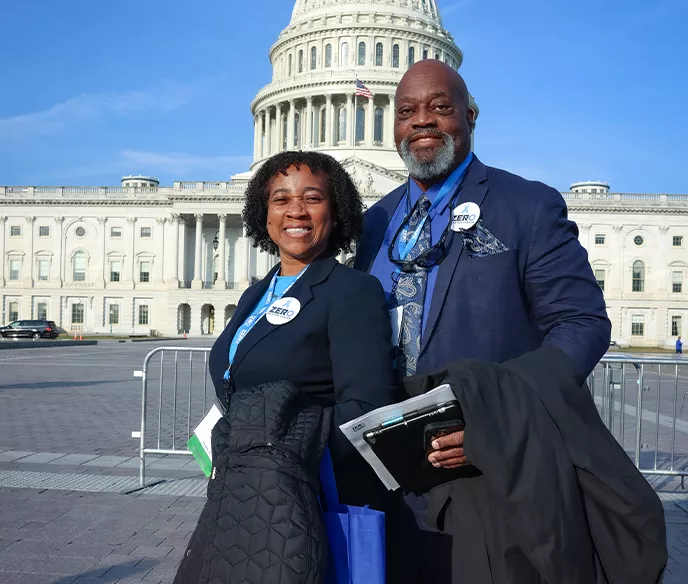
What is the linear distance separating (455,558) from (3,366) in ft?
73.7

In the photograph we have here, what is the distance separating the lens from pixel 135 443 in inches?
373

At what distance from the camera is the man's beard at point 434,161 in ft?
8.50

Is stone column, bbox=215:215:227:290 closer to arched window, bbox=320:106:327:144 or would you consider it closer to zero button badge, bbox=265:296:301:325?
arched window, bbox=320:106:327:144

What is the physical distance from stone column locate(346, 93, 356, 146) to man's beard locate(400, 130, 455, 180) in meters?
66.8

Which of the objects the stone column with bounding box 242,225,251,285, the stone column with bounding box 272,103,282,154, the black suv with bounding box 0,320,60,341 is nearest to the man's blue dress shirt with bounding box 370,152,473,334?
the black suv with bounding box 0,320,60,341

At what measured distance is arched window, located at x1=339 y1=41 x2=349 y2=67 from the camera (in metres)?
71.1

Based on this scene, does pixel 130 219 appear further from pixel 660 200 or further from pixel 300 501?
pixel 300 501

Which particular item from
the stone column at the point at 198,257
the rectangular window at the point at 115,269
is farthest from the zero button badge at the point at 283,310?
the rectangular window at the point at 115,269

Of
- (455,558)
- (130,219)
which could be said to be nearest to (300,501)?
(455,558)

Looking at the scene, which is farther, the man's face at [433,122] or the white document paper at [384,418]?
the man's face at [433,122]

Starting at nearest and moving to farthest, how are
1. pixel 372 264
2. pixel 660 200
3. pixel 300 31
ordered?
pixel 372 264 < pixel 660 200 < pixel 300 31

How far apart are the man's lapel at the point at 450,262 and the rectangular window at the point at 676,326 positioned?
6735cm

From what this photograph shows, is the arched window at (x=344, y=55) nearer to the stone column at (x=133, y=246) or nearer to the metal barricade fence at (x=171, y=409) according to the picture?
the stone column at (x=133, y=246)

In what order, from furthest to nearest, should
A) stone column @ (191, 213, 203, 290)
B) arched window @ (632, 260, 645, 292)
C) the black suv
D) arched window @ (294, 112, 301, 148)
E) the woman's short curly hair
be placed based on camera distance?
1. arched window @ (294, 112, 301, 148)
2. arched window @ (632, 260, 645, 292)
3. stone column @ (191, 213, 203, 290)
4. the black suv
5. the woman's short curly hair
